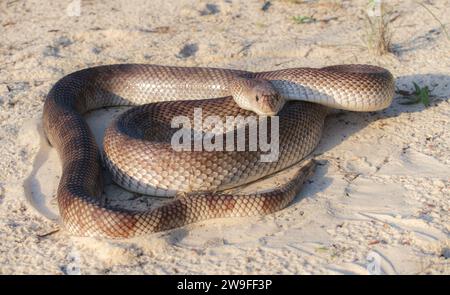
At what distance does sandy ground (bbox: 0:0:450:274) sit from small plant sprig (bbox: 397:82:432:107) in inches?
2.8

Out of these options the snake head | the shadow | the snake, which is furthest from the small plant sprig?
the snake head

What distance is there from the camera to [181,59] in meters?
10.3

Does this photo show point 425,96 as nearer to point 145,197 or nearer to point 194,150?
point 194,150

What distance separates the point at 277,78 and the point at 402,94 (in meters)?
1.84

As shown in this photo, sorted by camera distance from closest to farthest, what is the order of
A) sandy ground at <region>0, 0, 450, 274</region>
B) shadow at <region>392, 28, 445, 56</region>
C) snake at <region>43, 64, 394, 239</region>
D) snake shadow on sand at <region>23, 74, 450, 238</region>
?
sandy ground at <region>0, 0, 450, 274</region> → snake at <region>43, 64, 394, 239</region> → snake shadow on sand at <region>23, 74, 450, 238</region> → shadow at <region>392, 28, 445, 56</region>

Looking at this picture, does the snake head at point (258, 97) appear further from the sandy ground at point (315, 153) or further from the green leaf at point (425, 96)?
the green leaf at point (425, 96)

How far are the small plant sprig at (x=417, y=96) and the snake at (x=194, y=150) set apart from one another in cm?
76

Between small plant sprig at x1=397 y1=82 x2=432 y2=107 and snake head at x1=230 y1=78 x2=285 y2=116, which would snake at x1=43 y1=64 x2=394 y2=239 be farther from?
small plant sprig at x1=397 y1=82 x2=432 y2=107

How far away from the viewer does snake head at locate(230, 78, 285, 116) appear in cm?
758

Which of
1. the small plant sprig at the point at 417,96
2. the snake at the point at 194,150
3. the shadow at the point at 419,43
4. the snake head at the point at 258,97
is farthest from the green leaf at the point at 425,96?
the snake head at the point at 258,97

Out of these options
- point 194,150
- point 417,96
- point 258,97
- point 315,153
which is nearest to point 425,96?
point 417,96
